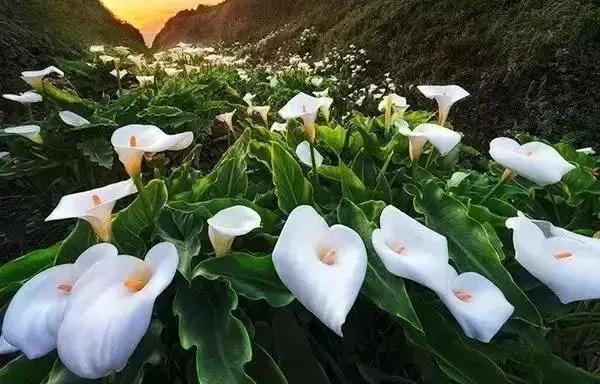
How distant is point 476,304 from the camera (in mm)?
886

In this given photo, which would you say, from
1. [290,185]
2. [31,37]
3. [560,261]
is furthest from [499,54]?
[560,261]

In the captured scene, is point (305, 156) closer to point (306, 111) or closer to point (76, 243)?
point (306, 111)

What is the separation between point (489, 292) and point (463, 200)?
1.12 feet

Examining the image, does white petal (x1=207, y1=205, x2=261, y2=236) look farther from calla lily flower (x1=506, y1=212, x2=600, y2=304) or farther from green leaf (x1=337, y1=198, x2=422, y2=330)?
calla lily flower (x1=506, y1=212, x2=600, y2=304)

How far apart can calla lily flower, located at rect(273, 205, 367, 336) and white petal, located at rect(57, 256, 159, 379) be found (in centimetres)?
18

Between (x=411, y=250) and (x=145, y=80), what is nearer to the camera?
(x=411, y=250)

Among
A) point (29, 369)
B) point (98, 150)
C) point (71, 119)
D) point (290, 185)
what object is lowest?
point (98, 150)

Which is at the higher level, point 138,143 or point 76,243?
point 138,143

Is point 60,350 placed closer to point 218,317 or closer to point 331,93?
point 218,317

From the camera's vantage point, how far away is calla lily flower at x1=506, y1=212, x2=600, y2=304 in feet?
2.93

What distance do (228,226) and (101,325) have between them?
26 centimetres

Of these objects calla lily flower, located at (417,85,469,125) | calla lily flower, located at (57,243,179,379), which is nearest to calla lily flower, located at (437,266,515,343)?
calla lily flower, located at (57,243,179,379)

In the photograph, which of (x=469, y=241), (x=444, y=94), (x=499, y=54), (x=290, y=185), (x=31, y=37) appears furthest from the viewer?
(x=499, y=54)

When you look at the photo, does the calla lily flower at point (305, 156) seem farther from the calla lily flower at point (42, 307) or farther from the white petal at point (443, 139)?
the calla lily flower at point (42, 307)
